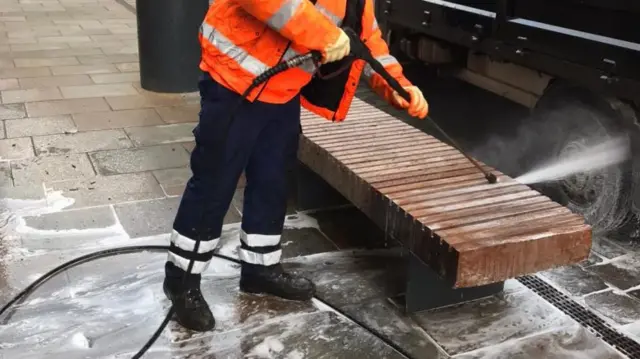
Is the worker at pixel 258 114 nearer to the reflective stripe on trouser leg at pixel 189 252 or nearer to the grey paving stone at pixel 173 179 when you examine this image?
the reflective stripe on trouser leg at pixel 189 252

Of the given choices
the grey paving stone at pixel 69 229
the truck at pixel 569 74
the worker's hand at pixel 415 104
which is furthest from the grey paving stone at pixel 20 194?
the truck at pixel 569 74

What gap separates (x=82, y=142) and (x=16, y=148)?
47 cm

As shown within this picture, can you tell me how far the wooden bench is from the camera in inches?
110

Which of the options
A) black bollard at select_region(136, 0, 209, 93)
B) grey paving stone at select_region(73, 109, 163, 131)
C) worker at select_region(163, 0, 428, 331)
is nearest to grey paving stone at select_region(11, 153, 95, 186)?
grey paving stone at select_region(73, 109, 163, 131)

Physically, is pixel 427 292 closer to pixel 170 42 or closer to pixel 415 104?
pixel 415 104

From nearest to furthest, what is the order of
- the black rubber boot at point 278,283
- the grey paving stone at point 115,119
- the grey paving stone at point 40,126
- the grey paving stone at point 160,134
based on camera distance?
the black rubber boot at point 278,283 → the grey paving stone at point 160,134 → the grey paving stone at point 40,126 → the grey paving stone at point 115,119

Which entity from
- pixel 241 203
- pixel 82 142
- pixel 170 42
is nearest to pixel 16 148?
pixel 82 142

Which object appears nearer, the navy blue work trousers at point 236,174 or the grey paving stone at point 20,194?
the navy blue work trousers at point 236,174

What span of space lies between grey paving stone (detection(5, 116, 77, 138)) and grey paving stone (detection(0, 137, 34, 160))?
137 mm

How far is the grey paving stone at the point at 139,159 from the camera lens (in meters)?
5.03

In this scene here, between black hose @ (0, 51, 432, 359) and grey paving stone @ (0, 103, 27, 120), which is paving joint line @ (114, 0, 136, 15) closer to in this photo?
grey paving stone @ (0, 103, 27, 120)

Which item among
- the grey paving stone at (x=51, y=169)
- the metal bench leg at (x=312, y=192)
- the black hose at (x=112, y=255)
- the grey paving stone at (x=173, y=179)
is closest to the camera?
the black hose at (x=112, y=255)

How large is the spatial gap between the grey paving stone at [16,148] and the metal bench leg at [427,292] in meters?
3.15

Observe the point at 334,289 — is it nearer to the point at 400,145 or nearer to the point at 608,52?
the point at 400,145
